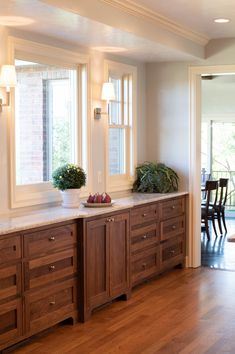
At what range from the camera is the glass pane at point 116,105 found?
6613 mm

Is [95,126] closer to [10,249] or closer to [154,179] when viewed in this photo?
[154,179]

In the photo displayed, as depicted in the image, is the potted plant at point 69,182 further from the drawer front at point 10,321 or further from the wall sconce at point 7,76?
the drawer front at point 10,321

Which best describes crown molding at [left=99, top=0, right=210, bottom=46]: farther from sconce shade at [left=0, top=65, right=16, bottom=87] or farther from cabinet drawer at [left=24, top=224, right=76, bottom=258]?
cabinet drawer at [left=24, top=224, right=76, bottom=258]

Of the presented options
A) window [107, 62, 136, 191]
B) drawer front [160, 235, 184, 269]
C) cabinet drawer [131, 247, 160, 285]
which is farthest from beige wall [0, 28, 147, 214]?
drawer front [160, 235, 184, 269]

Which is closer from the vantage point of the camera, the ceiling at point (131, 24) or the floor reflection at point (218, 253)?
the ceiling at point (131, 24)

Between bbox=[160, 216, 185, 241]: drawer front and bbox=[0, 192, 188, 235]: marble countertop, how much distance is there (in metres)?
0.54

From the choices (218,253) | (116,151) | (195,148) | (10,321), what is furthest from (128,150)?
(10,321)

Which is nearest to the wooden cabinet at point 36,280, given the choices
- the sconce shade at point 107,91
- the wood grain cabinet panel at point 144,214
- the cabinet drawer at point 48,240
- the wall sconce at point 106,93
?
the cabinet drawer at point 48,240

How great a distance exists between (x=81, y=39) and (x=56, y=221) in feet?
5.92

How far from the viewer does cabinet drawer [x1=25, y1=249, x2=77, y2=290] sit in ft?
14.3

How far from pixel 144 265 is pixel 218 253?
2.20 m

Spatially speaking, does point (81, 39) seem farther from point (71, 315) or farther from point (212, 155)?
point (212, 155)

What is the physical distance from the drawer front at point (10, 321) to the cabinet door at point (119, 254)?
1.33 m

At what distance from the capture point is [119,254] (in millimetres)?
5555
